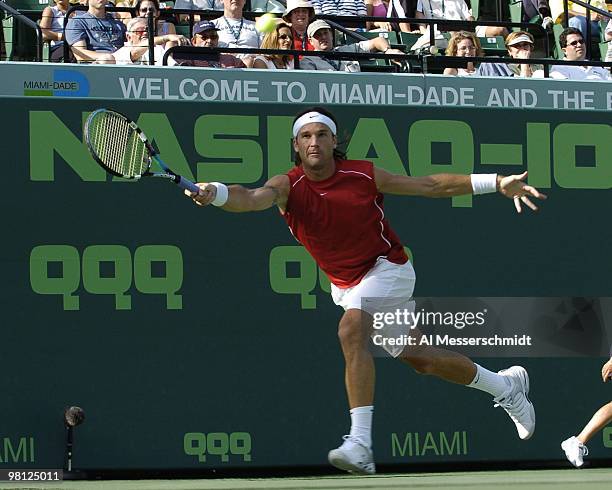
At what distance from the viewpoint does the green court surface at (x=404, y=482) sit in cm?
805

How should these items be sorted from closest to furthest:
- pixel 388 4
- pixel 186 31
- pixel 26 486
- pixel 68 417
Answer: pixel 26 486 < pixel 68 417 < pixel 186 31 < pixel 388 4

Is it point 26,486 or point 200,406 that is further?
point 200,406

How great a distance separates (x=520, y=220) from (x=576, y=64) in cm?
128

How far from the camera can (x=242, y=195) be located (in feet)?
26.8

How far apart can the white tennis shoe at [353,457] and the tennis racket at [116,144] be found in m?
1.97

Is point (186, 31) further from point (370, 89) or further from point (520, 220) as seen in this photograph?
point (520, 220)

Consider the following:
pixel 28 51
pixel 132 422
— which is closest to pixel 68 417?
pixel 132 422

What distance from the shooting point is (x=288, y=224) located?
30.9ft

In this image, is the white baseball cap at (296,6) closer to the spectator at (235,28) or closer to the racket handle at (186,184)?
the spectator at (235,28)

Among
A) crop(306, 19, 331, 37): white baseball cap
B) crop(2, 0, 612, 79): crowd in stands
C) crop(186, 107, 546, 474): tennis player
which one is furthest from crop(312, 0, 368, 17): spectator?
crop(186, 107, 546, 474): tennis player

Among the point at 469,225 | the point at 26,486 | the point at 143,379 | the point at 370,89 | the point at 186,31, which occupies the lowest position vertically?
the point at 26,486

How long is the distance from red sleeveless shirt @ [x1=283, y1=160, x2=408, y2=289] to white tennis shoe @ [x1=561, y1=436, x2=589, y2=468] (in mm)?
2174

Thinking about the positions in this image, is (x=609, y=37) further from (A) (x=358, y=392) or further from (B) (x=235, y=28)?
(A) (x=358, y=392)

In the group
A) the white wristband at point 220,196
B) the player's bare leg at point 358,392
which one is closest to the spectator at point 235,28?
the player's bare leg at point 358,392
